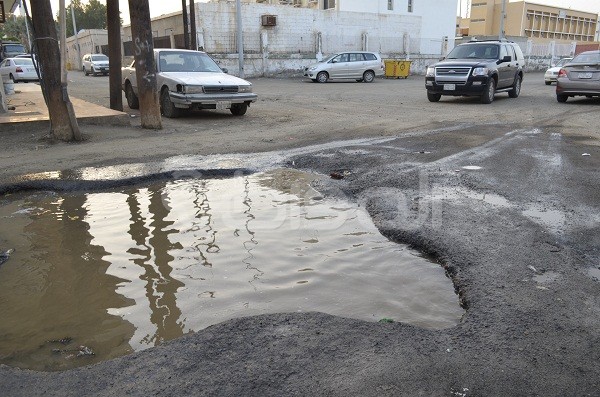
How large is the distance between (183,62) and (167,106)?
1333mm

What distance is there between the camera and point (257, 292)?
371 cm

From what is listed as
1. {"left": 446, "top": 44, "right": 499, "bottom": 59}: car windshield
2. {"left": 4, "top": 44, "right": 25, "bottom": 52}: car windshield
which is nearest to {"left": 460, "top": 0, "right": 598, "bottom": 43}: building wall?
{"left": 446, "top": 44, "right": 499, "bottom": 59}: car windshield

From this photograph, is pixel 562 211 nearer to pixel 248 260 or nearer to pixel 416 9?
pixel 248 260

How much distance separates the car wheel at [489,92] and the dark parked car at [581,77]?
1.94 metres

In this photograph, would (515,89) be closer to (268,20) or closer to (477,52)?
(477,52)

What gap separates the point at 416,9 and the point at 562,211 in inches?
1803

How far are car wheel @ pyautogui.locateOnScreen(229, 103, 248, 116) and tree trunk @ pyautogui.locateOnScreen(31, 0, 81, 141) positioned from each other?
4836 mm

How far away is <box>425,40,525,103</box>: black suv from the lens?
1534 cm

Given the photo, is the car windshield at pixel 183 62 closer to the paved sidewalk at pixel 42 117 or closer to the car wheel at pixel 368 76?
the paved sidewalk at pixel 42 117

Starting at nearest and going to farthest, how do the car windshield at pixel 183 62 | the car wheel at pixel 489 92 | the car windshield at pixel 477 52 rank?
the car windshield at pixel 183 62 < the car wheel at pixel 489 92 < the car windshield at pixel 477 52

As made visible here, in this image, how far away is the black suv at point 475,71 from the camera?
1534 cm

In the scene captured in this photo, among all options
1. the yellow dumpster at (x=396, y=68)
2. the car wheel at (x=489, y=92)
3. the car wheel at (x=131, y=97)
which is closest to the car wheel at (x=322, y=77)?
the yellow dumpster at (x=396, y=68)

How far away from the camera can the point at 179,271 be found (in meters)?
4.11

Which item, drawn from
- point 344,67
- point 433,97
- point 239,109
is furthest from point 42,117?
point 344,67
